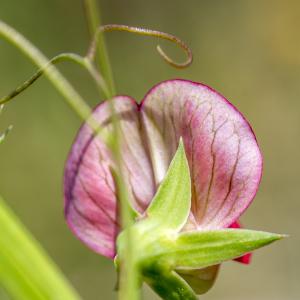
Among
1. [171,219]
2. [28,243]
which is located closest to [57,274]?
[28,243]

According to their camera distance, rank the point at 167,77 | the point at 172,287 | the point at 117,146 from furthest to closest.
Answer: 1. the point at 167,77
2. the point at 172,287
3. the point at 117,146

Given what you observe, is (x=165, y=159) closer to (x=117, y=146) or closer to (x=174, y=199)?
(x=174, y=199)

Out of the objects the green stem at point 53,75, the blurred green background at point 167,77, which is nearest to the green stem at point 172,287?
the green stem at point 53,75

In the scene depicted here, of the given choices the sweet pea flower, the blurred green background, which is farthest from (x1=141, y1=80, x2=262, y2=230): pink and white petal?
the blurred green background

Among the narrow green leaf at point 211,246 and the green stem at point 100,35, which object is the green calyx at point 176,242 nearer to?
the narrow green leaf at point 211,246

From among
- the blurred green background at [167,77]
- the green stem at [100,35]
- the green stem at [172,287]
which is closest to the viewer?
the green stem at [100,35]

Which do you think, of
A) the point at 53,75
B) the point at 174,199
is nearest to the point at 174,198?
the point at 174,199

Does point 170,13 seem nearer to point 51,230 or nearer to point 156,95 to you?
point 51,230
